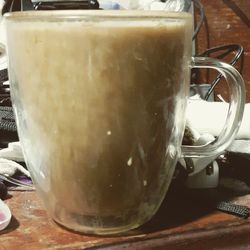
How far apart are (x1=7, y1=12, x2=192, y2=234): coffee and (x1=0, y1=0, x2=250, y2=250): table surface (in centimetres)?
1

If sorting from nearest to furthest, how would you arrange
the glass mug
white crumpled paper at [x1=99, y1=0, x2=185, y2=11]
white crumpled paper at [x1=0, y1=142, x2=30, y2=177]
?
the glass mug
white crumpled paper at [x1=0, y1=142, x2=30, y2=177]
white crumpled paper at [x1=99, y1=0, x2=185, y2=11]

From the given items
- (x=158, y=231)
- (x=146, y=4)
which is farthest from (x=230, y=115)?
(x=146, y=4)

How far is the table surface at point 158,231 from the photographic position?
0.31 meters

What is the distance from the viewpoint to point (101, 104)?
0.29 m

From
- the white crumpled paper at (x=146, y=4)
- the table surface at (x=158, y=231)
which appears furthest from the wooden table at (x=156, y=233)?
the white crumpled paper at (x=146, y=4)

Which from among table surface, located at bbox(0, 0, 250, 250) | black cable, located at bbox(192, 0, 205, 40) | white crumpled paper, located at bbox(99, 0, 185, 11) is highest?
white crumpled paper, located at bbox(99, 0, 185, 11)

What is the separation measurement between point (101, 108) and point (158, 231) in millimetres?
81

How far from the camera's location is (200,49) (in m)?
0.69

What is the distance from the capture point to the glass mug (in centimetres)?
29

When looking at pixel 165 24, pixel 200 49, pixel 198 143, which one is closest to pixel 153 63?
pixel 165 24

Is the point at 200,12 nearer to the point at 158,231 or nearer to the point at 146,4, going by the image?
the point at 146,4

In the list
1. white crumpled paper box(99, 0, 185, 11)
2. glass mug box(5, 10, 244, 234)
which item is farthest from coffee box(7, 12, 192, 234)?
white crumpled paper box(99, 0, 185, 11)

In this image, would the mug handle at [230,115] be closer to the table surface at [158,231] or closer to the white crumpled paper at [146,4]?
the table surface at [158,231]

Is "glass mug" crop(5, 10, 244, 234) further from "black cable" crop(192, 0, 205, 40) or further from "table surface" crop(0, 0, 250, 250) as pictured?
"black cable" crop(192, 0, 205, 40)
